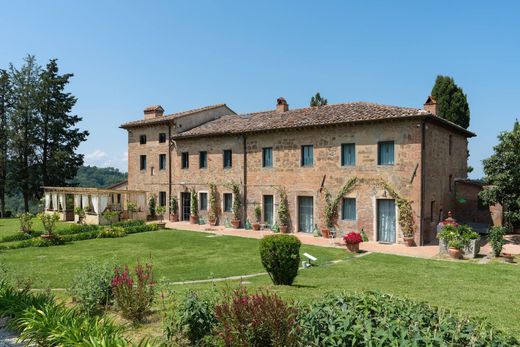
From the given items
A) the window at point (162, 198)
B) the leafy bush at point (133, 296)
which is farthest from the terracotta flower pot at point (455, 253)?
the window at point (162, 198)

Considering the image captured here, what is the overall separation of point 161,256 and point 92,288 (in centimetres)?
859

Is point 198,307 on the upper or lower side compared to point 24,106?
lower

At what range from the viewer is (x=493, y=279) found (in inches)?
446

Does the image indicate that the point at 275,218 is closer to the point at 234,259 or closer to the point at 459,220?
the point at 234,259

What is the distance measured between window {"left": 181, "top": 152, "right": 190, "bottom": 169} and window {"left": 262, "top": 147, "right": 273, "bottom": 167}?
6.91m

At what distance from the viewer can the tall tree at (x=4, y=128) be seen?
35719mm

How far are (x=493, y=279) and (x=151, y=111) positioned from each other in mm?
27839

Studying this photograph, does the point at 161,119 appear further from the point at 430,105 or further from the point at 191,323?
the point at 191,323

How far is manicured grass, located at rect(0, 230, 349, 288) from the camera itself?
12055mm

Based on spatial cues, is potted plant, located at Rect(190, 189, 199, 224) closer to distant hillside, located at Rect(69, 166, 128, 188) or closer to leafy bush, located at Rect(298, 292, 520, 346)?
leafy bush, located at Rect(298, 292, 520, 346)

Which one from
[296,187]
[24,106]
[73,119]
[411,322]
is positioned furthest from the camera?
[73,119]

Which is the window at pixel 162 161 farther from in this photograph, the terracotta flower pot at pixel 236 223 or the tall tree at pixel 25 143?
the tall tree at pixel 25 143

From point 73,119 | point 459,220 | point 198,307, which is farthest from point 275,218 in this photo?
point 73,119

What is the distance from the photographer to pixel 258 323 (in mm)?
4387
